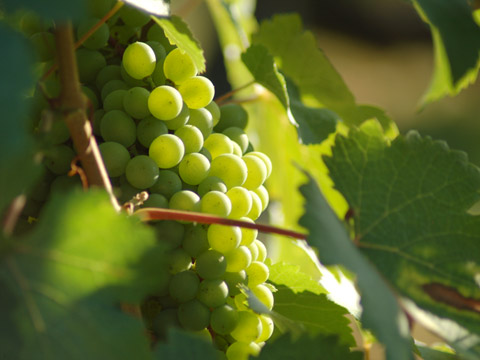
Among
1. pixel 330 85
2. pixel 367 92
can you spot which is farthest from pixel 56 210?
pixel 367 92

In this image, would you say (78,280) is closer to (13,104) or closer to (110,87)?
(13,104)

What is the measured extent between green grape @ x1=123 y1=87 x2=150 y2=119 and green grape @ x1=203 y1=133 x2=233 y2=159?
0.07m

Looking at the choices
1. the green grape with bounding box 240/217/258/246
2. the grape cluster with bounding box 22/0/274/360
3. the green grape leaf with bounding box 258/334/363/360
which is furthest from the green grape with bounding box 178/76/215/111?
the green grape leaf with bounding box 258/334/363/360

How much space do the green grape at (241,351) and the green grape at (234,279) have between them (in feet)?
0.14

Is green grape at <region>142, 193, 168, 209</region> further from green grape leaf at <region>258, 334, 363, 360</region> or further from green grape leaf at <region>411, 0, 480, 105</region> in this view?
green grape leaf at <region>411, 0, 480, 105</region>

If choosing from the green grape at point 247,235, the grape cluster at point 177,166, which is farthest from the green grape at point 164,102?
the green grape at point 247,235

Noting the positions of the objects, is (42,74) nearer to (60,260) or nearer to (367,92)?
(60,260)

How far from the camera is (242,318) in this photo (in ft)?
1.59

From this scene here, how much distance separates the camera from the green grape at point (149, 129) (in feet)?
1.61

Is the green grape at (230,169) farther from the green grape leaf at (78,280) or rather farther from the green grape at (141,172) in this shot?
the green grape leaf at (78,280)

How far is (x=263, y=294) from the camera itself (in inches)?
20.0

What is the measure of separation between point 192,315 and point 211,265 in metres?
0.04

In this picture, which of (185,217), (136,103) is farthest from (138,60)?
(185,217)

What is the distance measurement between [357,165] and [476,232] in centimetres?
11
